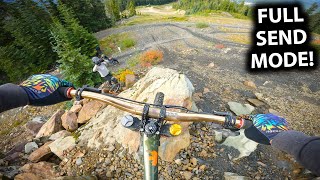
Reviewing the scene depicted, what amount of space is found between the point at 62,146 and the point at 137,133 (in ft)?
8.26

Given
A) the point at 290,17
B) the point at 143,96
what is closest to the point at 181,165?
the point at 143,96

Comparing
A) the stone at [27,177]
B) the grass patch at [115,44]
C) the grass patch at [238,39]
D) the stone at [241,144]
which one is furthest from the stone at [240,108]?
the grass patch at [115,44]

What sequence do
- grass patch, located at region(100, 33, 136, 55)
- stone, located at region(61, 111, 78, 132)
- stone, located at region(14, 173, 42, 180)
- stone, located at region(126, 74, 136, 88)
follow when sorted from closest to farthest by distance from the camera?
stone, located at region(14, 173, 42, 180), stone, located at region(61, 111, 78, 132), stone, located at region(126, 74, 136, 88), grass patch, located at region(100, 33, 136, 55)

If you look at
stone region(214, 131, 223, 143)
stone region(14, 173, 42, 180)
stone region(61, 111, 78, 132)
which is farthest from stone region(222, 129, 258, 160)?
stone region(61, 111, 78, 132)

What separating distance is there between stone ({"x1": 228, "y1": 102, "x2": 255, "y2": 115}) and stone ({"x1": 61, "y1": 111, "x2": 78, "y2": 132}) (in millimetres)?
6550

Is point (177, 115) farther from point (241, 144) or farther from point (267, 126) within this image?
point (241, 144)

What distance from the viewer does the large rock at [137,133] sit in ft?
19.9

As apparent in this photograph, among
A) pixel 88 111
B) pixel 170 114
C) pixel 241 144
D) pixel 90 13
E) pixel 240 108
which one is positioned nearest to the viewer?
pixel 170 114

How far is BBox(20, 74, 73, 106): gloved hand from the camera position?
8.20 feet

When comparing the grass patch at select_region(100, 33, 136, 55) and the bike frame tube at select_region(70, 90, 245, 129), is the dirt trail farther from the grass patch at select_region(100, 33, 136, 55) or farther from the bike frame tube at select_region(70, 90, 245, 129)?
the bike frame tube at select_region(70, 90, 245, 129)

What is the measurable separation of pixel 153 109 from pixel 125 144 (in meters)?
4.07

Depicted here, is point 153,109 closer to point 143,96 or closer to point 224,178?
point 224,178

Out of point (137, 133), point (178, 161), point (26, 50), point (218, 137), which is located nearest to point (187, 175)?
point (178, 161)

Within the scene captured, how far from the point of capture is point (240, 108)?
912 cm
